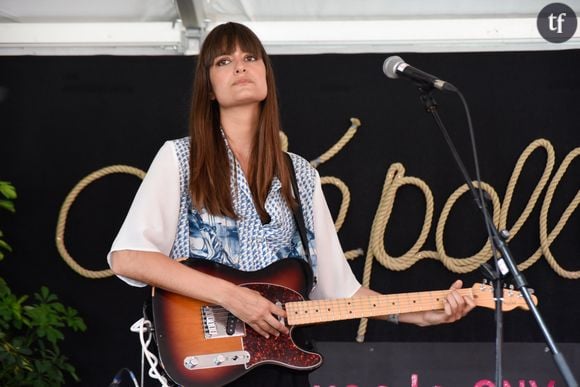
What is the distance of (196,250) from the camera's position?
2.78 meters

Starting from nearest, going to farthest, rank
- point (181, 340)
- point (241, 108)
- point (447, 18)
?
point (181, 340)
point (241, 108)
point (447, 18)

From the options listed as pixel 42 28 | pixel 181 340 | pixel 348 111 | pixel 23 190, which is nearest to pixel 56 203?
pixel 23 190

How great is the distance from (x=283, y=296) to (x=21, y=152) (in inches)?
79.0

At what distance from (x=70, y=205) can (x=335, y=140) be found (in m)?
1.28

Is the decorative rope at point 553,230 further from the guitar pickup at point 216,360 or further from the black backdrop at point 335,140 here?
the guitar pickup at point 216,360

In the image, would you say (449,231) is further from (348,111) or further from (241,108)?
(241,108)

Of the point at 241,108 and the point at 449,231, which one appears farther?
the point at 449,231

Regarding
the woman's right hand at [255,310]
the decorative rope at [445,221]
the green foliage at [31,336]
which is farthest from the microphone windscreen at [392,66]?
the green foliage at [31,336]

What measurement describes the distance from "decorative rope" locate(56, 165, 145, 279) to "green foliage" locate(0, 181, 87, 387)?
0.18m

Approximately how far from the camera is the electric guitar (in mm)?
2641

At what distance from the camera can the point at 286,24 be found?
13.5 feet

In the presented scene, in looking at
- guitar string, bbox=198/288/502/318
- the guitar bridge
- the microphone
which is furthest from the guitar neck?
the microphone

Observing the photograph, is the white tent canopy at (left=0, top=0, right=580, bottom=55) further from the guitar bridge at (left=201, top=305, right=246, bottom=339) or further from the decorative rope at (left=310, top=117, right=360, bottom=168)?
the guitar bridge at (left=201, top=305, right=246, bottom=339)

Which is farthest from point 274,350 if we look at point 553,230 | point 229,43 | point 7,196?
point 553,230
